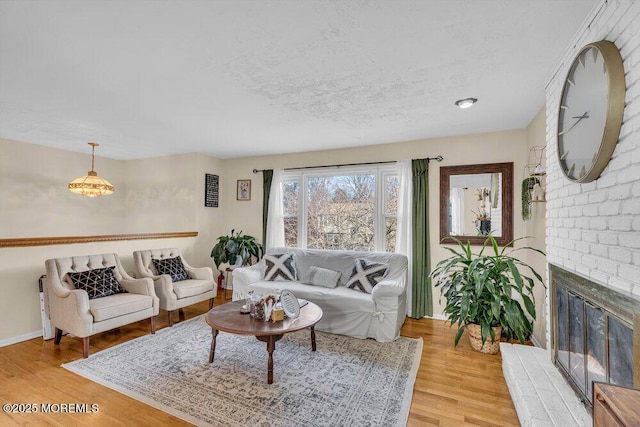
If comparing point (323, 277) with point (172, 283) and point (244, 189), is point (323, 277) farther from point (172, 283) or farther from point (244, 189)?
point (244, 189)

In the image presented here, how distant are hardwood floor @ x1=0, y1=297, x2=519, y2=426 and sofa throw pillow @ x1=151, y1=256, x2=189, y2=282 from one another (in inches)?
36.3

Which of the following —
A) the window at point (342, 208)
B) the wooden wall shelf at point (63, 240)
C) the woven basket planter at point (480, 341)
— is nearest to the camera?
the woven basket planter at point (480, 341)

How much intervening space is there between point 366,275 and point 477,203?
1.71 meters

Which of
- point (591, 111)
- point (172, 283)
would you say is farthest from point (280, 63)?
point (172, 283)

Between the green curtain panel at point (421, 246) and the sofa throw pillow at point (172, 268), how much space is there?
125 inches

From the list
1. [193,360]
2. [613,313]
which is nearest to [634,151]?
[613,313]

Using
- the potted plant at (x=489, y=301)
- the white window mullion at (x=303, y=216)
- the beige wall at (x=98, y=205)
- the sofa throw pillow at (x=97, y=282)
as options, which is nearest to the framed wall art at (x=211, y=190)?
the beige wall at (x=98, y=205)

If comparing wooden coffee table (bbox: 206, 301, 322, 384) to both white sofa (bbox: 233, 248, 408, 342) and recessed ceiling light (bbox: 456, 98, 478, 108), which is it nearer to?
white sofa (bbox: 233, 248, 408, 342)

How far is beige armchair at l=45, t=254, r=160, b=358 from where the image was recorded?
284 cm

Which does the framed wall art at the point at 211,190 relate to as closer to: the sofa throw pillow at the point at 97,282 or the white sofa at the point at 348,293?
the white sofa at the point at 348,293

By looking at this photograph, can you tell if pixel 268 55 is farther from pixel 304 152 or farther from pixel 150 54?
pixel 304 152

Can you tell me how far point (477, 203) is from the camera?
3.83m

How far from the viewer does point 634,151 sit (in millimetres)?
1261

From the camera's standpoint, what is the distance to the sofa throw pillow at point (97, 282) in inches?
122
